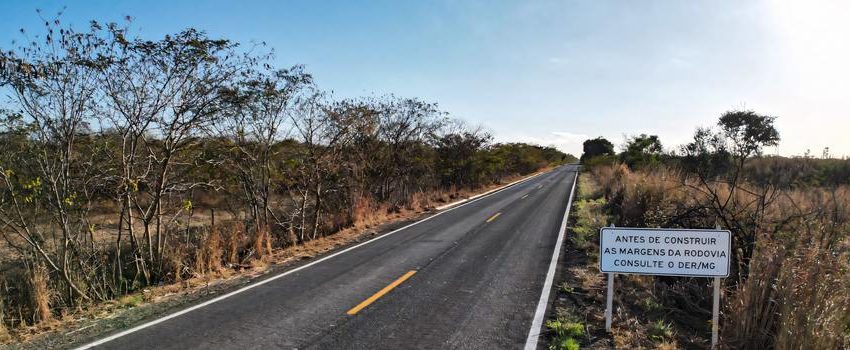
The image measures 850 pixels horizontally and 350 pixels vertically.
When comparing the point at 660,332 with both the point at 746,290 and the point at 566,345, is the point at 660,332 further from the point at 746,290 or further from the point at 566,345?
the point at 566,345

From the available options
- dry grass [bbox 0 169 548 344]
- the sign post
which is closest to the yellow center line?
Result: dry grass [bbox 0 169 548 344]

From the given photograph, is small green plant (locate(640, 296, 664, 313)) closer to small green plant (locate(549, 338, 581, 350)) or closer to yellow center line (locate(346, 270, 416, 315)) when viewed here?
small green plant (locate(549, 338, 581, 350))

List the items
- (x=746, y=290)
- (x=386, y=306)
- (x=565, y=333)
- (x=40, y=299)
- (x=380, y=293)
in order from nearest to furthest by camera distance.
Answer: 1. (x=746, y=290)
2. (x=565, y=333)
3. (x=40, y=299)
4. (x=386, y=306)
5. (x=380, y=293)

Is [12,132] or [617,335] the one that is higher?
[12,132]

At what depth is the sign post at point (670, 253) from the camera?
5.55m

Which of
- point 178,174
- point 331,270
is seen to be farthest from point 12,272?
point 331,270

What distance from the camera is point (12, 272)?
37.8ft

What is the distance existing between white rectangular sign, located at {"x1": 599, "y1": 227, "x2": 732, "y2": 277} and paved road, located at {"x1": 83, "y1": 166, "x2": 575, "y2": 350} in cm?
150

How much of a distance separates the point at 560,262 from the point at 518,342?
4.93 metres

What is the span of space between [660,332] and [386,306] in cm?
375

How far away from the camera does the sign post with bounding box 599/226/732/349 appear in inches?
218

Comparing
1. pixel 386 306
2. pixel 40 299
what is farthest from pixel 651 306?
pixel 40 299

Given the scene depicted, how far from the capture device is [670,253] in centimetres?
577

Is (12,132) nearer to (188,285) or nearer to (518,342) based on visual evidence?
(188,285)
